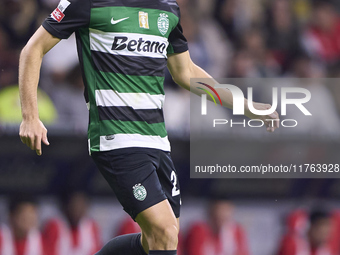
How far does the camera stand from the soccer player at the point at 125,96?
334 cm

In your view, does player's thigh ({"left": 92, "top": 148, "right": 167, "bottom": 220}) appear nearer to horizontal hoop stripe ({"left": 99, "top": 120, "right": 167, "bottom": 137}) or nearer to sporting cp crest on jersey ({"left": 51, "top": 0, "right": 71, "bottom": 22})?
horizontal hoop stripe ({"left": 99, "top": 120, "right": 167, "bottom": 137})

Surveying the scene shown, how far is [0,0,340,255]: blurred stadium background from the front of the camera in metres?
5.77

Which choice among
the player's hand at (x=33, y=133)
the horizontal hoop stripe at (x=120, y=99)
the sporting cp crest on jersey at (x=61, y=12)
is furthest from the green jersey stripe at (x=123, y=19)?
the player's hand at (x=33, y=133)

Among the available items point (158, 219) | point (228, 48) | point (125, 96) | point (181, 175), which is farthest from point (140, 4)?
point (228, 48)

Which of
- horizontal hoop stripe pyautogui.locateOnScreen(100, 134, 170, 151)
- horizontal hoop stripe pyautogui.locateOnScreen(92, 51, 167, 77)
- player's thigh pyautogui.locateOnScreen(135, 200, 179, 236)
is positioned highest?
horizontal hoop stripe pyautogui.locateOnScreen(92, 51, 167, 77)

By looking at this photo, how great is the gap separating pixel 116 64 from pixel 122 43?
13 centimetres

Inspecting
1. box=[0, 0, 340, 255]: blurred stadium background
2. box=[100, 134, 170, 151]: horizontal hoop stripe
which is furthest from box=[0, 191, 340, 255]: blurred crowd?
box=[100, 134, 170, 151]: horizontal hoop stripe

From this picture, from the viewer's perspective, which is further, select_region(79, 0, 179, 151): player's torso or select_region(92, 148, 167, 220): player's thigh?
select_region(79, 0, 179, 151): player's torso

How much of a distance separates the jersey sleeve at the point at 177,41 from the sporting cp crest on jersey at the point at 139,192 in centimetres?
107

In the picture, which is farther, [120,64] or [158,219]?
[120,64]

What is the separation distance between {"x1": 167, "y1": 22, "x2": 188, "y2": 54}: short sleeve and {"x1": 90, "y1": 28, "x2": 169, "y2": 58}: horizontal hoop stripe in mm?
357

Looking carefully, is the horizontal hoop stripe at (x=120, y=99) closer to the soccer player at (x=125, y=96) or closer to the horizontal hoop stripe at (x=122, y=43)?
the soccer player at (x=125, y=96)

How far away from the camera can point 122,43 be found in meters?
3.49

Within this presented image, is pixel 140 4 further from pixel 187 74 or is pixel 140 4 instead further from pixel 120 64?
pixel 187 74
